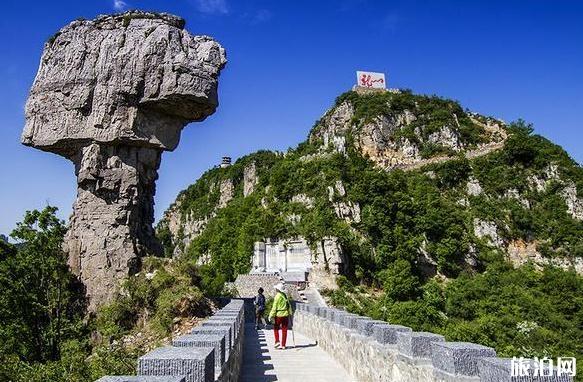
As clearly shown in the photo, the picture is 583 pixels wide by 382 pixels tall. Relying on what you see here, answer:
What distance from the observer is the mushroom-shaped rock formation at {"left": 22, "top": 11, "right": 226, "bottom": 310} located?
1602 centimetres

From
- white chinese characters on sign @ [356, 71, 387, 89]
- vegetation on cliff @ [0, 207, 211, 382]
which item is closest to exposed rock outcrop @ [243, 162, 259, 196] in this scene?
white chinese characters on sign @ [356, 71, 387, 89]

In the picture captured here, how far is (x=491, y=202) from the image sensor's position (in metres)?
54.6

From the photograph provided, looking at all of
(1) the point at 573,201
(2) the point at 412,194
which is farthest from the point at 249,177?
(1) the point at 573,201

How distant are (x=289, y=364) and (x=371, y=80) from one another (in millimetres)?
63711

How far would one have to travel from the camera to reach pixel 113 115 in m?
16.1

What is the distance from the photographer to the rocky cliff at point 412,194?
4409cm

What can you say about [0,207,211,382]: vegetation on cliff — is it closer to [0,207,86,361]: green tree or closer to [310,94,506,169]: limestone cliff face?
[0,207,86,361]: green tree

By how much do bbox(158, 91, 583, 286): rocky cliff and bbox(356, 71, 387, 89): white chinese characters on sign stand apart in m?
3.26

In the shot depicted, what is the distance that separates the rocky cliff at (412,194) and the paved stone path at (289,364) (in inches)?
1109

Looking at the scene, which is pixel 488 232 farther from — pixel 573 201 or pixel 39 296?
pixel 39 296

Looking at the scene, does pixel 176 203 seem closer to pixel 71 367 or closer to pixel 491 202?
pixel 491 202

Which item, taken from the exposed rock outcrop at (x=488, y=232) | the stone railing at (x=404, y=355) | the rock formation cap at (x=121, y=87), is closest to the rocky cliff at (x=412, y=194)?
the exposed rock outcrop at (x=488, y=232)

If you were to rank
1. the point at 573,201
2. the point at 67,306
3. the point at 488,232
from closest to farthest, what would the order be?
the point at 67,306
the point at 488,232
the point at 573,201

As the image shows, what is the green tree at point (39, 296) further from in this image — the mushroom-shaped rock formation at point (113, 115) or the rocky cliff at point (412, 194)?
the rocky cliff at point (412, 194)
